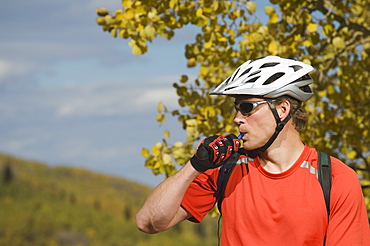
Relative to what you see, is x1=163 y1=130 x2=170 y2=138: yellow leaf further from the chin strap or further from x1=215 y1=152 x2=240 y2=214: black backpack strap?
the chin strap

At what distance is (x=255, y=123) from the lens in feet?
12.2

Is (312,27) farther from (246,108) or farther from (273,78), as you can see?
(246,108)

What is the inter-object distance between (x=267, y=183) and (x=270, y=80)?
0.71 metres

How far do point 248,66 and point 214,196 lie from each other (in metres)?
0.96

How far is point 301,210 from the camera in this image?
351cm

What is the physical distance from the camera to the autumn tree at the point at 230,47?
732 centimetres

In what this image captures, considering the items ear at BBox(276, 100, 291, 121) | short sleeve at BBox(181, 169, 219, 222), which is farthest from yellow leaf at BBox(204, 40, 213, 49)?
short sleeve at BBox(181, 169, 219, 222)

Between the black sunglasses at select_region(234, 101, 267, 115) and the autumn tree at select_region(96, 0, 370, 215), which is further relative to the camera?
the autumn tree at select_region(96, 0, 370, 215)

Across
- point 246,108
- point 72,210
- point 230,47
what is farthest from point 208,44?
point 72,210

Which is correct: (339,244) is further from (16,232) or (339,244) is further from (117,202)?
(117,202)

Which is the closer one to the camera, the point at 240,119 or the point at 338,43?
the point at 240,119

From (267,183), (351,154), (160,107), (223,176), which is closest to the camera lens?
(267,183)

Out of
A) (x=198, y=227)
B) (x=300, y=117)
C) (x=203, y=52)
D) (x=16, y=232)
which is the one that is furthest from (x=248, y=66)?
(x=198, y=227)

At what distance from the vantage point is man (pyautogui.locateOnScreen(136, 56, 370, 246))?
11.4 ft
